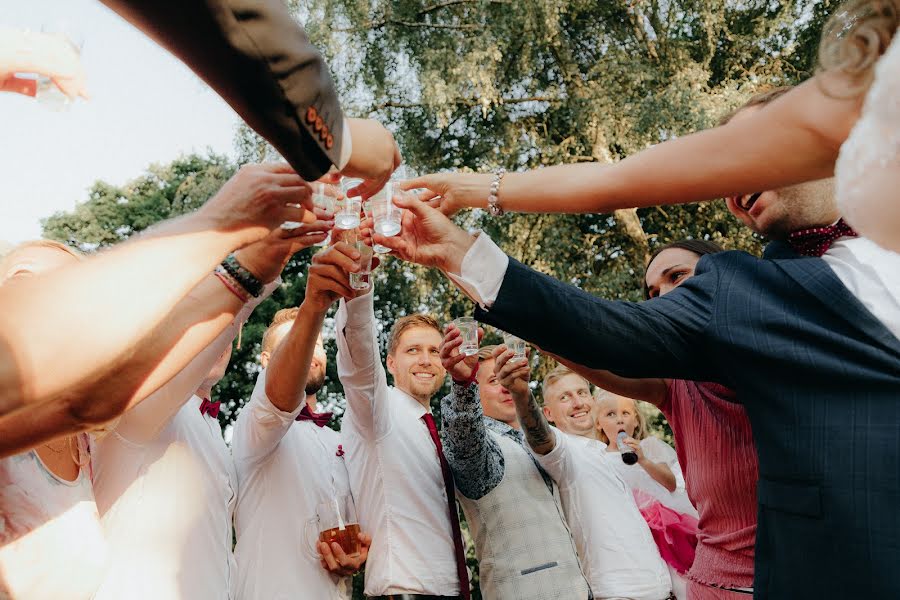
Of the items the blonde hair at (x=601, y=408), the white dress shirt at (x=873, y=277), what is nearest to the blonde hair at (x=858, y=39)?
the white dress shirt at (x=873, y=277)

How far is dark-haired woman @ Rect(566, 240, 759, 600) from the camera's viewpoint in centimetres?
260

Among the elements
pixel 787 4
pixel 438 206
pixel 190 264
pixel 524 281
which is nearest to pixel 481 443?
pixel 438 206

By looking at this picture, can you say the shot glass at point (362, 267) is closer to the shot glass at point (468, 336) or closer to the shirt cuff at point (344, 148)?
→ the shot glass at point (468, 336)

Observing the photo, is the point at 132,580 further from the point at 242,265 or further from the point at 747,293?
the point at 747,293

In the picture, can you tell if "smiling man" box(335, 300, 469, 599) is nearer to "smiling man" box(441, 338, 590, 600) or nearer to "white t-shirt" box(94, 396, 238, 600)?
"smiling man" box(441, 338, 590, 600)

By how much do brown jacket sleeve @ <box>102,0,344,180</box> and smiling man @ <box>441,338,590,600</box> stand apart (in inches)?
97.8

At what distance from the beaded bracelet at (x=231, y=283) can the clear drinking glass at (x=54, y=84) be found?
0.77 meters

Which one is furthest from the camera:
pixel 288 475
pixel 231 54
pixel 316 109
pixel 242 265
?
pixel 288 475

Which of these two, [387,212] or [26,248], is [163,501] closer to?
[26,248]

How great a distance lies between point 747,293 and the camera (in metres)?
2.05

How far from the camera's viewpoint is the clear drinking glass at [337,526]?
3.63 meters

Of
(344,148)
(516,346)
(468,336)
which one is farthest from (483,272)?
(516,346)

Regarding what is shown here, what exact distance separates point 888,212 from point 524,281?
3.12 ft

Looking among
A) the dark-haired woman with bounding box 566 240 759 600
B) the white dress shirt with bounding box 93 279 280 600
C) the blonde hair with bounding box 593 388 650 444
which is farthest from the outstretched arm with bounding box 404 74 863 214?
the blonde hair with bounding box 593 388 650 444
